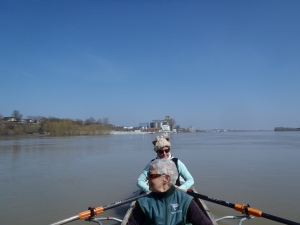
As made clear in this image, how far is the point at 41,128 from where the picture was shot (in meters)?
71.4

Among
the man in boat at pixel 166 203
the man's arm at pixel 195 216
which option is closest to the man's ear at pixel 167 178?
the man in boat at pixel 166 203

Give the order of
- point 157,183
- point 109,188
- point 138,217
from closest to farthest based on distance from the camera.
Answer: point 157,183
point 138,217
point 109,188

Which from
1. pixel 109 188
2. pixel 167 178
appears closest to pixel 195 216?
pixel 167 178

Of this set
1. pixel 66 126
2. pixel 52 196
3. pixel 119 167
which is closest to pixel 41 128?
pixel 66 126

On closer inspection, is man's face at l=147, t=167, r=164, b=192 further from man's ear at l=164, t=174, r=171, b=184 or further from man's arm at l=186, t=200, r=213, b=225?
man's arm at l=186, t=200, r=213, b=225

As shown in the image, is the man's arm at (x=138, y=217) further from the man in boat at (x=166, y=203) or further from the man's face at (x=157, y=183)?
the man's face at (x=157, y=183)

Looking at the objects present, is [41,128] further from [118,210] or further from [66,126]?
[118,210]

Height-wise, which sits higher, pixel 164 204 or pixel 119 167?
pixel 164 204

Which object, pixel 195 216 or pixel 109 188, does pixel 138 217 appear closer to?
pixel 195 216

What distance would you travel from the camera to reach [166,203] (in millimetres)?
1947

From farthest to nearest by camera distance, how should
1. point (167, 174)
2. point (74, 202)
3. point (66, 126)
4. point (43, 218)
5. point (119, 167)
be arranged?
1. point (66, 126)
2. point (119, 167)
3. point (74, 202)
4. point (43, 218)
5. point (167, 174)

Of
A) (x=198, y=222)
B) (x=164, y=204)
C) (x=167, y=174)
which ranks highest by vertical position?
(x=167, y=174)

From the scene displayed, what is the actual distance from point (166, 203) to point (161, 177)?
20 cm

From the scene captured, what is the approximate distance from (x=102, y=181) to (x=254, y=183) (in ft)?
19.6
